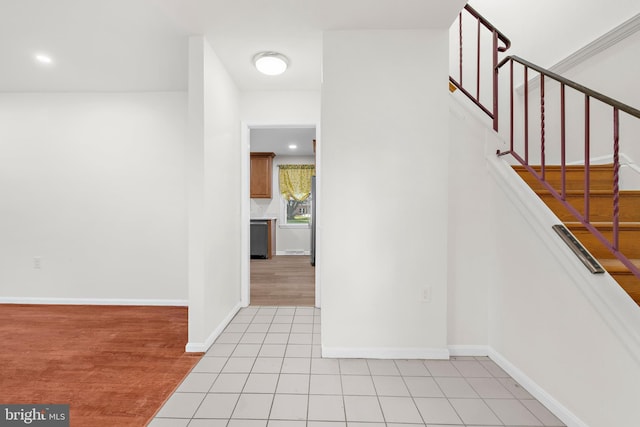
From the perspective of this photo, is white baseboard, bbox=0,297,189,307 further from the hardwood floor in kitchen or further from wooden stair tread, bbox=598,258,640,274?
wooden stair tread, bbox=598,258,640,274

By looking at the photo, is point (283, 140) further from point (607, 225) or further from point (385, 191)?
point (607, 225)

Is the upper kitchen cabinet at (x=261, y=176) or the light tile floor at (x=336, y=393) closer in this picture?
the light tile floor at (x=336, y=393)

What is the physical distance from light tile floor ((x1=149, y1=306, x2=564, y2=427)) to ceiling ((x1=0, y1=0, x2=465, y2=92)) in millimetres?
2393

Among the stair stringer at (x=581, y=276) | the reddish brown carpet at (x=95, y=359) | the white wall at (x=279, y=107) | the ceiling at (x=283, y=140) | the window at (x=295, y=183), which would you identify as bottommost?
the reddish brown carpet at (x=95, y=359)

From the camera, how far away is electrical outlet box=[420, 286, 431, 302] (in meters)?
2.09

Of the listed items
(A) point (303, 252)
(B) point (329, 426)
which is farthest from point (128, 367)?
(A) point (303, 252)

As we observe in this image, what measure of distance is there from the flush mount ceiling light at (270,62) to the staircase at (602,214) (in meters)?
2.08

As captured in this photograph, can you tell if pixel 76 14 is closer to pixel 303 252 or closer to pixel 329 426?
pixel 329 426

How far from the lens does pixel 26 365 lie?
2.00m

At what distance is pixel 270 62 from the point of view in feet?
7.97

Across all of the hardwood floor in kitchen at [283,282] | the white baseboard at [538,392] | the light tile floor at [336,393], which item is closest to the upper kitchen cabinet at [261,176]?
the hardwood floor in kitchen at [283,282]

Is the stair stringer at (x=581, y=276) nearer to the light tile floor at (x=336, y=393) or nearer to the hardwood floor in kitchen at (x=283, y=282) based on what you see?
the light tile floor at (x=336, y=393)

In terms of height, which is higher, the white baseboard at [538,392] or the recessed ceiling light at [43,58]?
the recessed ceiling light at [43,58]

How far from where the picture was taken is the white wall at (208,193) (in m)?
2.20
